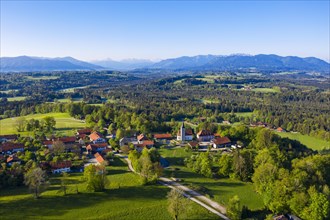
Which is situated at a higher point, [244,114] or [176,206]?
[244,114]

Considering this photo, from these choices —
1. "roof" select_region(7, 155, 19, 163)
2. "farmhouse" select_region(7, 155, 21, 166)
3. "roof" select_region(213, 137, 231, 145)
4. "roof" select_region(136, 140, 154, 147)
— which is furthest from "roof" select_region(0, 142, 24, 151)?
"roof" select_region(213, 137, 231, 145)

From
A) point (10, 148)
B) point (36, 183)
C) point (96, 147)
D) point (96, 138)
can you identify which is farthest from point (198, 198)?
point (10, 148)

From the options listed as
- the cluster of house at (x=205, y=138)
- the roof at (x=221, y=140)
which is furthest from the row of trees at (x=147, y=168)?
the roof at (x=221, y=140)

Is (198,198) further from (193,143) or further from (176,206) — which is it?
(193,143)

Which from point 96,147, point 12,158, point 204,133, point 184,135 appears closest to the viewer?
point 12,158

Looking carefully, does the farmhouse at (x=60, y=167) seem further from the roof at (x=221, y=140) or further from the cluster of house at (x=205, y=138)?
the roof at (x=221, y=140)

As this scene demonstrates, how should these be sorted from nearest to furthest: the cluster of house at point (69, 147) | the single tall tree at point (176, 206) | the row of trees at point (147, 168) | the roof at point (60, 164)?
1. the single tall tree at point (176, 206)
2. the row of trees at point (147, 168)
3. the roof at point (60, 164)
4. the cluster of house at point (69, 147)

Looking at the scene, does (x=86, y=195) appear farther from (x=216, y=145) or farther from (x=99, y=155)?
(x=216, y=145)
